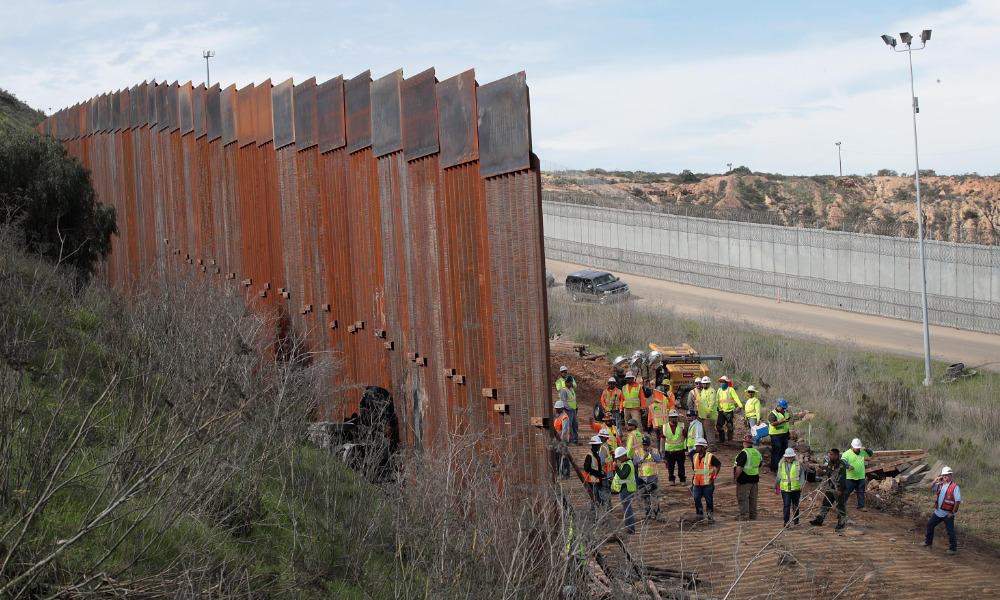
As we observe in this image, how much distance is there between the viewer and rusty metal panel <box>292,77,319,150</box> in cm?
2306

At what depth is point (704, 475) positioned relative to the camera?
1695 cm

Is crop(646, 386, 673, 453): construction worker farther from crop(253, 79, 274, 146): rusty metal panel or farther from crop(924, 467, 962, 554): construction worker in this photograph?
crop(253, 79, 274, 146): rusty metal panel

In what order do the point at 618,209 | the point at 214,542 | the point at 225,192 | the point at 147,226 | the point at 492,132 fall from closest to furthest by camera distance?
the point at 214,542
the point at 492,132
the point at 225,192
the point at 147,226
the point at 618,209

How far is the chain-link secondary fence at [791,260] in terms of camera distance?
1634 inches

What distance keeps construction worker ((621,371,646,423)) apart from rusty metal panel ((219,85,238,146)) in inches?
466

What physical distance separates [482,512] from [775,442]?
36.8 ft

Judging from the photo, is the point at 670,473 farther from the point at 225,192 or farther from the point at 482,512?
the point at 225,192

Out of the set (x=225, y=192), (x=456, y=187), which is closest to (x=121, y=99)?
(x=225, y=192)

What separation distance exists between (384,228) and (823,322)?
96.0 feet

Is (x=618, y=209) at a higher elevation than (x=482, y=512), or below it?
higher

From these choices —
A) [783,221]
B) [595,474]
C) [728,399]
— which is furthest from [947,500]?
[783,221]

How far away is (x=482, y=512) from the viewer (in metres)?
10.7

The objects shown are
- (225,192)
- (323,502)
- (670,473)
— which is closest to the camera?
(323,502)

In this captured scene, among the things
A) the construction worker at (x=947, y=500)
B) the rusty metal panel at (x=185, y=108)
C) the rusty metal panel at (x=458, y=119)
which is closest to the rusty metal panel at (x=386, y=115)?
the rusty metal panel at (x=458, y=119)
